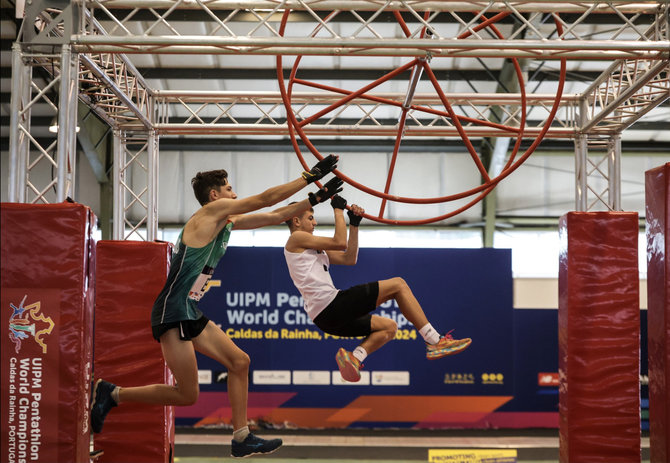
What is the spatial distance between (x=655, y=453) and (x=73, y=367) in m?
4.64

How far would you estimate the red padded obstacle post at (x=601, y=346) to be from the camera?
712 centimetres

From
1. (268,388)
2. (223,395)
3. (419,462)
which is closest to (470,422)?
(419,462)

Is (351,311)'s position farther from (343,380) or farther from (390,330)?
(343,380)

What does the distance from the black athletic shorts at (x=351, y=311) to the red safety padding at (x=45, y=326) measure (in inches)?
73.9

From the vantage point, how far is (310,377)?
35.4ft

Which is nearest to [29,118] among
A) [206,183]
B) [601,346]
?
[206,183]

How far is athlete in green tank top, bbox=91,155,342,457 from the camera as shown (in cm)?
501

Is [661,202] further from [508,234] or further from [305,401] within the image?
[508,234]

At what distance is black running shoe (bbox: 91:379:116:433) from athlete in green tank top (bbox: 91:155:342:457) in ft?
0.61

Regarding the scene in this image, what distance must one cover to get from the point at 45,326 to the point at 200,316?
1.21m

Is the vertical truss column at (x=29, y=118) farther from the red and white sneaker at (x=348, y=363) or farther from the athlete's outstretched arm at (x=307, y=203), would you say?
the red and white sneaker at (x=348, y=363)

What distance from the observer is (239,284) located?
10.9 meters

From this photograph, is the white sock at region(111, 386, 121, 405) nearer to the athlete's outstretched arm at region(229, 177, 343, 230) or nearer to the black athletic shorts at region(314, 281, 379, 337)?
the black athletic shorts at region(314, 281, 379, 337)

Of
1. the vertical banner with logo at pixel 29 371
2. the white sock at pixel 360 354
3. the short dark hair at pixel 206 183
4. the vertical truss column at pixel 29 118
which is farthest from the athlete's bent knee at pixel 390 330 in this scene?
the vertical truss column at pixel 29 118
